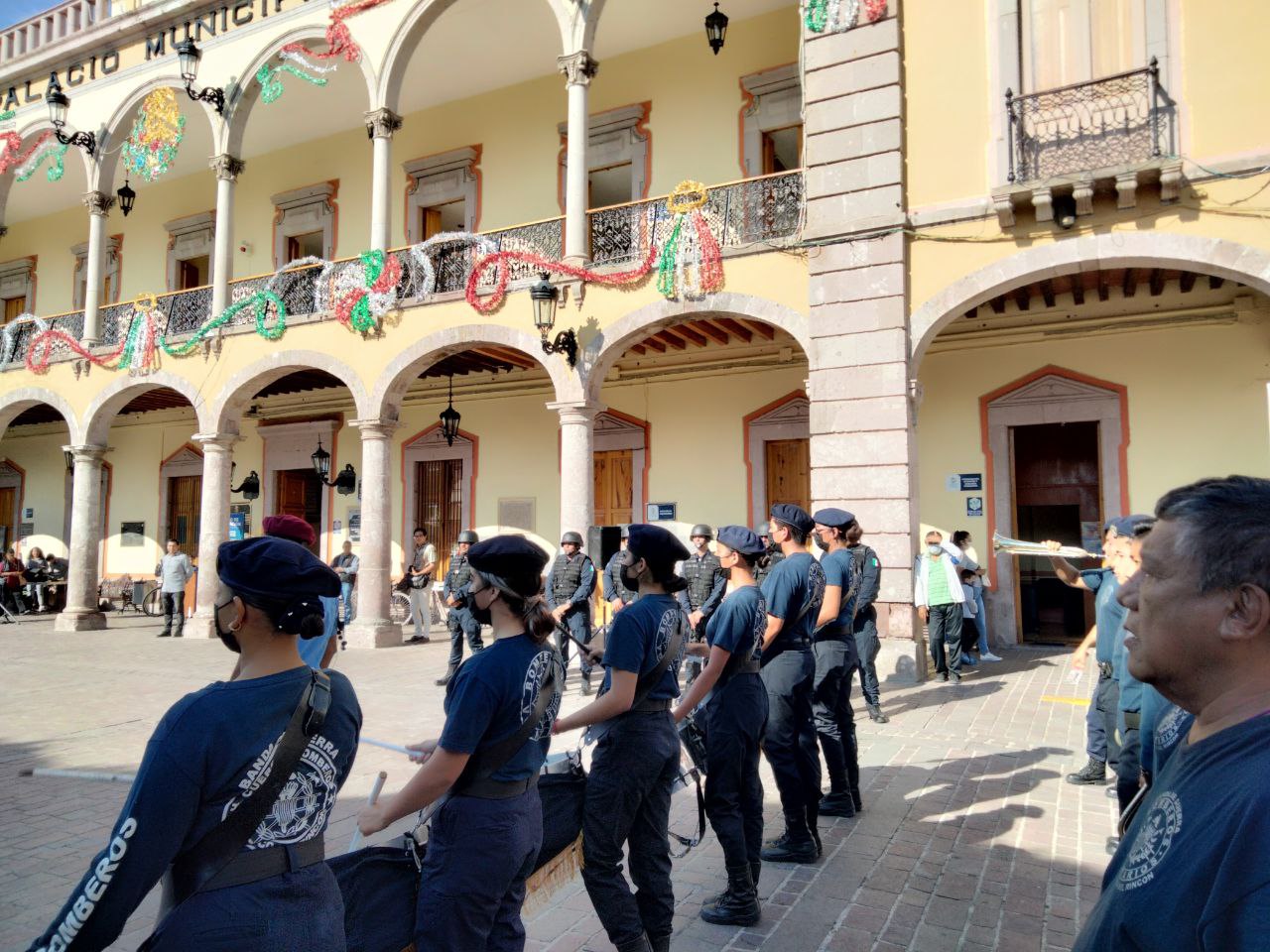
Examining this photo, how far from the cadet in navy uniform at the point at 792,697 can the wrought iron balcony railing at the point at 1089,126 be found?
6883 mm

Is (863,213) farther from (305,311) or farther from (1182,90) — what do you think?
(305,311)

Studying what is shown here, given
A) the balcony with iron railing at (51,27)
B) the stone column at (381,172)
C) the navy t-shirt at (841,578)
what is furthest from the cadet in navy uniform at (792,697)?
the balcony with iron railing at (51,27)

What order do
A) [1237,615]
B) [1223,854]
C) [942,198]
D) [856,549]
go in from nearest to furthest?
1. [1223,854]
2. [1237,615]
3. [856,549]
4. [942,198]

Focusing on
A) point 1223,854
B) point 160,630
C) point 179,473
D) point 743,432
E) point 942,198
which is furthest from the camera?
point 179,473

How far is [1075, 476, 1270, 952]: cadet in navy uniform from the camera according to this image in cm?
108

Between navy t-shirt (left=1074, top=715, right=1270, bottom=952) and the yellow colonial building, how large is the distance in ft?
27.0

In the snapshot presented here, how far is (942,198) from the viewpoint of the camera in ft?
31.3

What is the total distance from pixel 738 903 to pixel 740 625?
1216 mm

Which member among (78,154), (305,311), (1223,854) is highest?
(78,154)

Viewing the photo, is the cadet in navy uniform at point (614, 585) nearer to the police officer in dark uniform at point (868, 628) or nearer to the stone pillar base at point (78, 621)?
the police officer in dark uniform at point (868, 628)

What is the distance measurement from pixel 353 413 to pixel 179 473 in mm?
5602

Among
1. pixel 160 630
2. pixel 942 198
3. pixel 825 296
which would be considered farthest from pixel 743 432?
pixel 160 630

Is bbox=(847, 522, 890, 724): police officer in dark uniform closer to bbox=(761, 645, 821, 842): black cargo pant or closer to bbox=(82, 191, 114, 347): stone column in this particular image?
bbox=(761, 645, 821, 842): black cargo pant

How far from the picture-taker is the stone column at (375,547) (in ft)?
41.7
